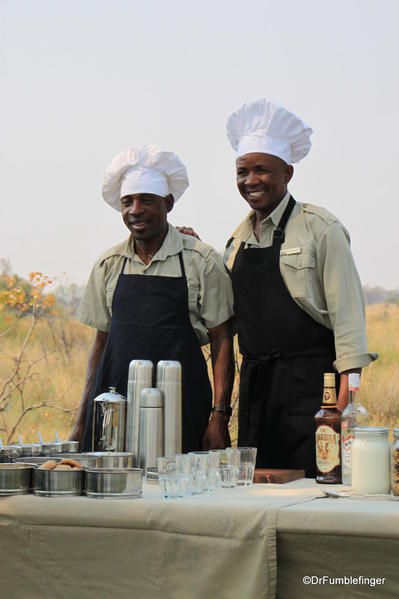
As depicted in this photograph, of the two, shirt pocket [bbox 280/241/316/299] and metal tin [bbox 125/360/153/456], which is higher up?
shirt pocket [bbox 280/241/316/299]

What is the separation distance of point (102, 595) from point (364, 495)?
0.61 meters

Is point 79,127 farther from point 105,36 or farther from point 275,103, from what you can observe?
point 275,103

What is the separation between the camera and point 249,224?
3.33 meters

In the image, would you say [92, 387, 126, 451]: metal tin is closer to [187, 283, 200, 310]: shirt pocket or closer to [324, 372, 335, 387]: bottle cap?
[324, 372, 335, 387]: bottle cap

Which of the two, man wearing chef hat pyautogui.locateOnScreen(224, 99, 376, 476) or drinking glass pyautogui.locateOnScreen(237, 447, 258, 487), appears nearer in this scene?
drinking glass pyautogui.locateOnScreen(237, 447, 258, 487)

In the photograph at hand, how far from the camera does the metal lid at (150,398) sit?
2.48 m

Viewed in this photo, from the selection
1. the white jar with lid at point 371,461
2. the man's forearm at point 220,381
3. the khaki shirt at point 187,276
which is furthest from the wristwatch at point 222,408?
the white jar with lid at point 371,461

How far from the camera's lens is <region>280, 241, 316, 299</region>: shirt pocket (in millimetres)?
3027

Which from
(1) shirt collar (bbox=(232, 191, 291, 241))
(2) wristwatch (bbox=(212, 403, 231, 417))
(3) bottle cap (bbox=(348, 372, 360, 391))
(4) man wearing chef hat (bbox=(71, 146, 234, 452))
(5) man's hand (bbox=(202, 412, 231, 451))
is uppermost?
(1) shirt collar (bbox=(232, 191, 291, 241))

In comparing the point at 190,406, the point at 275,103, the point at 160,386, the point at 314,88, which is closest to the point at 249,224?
the point at 275,103

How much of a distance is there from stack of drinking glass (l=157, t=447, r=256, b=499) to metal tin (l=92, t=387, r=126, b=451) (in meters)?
0.34

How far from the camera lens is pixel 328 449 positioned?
2.36 m

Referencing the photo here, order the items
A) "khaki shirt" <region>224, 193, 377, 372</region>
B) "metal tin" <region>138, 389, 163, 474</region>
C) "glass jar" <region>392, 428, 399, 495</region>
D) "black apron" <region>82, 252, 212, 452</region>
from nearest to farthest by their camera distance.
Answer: "glass jar" <region>392, 428, 399, 495</region> < "metal tin" <region>138, 389, 163, 474</region> < "khaki shirt" <region>224, 193, 377, 372</region> < "black apron" <region>82, 252, 212, 452</region>

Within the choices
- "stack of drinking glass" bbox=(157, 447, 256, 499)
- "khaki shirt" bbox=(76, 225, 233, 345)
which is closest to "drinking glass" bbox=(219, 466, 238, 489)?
"stack of drinking glass" bbox=(157, 447, 256, 499)
